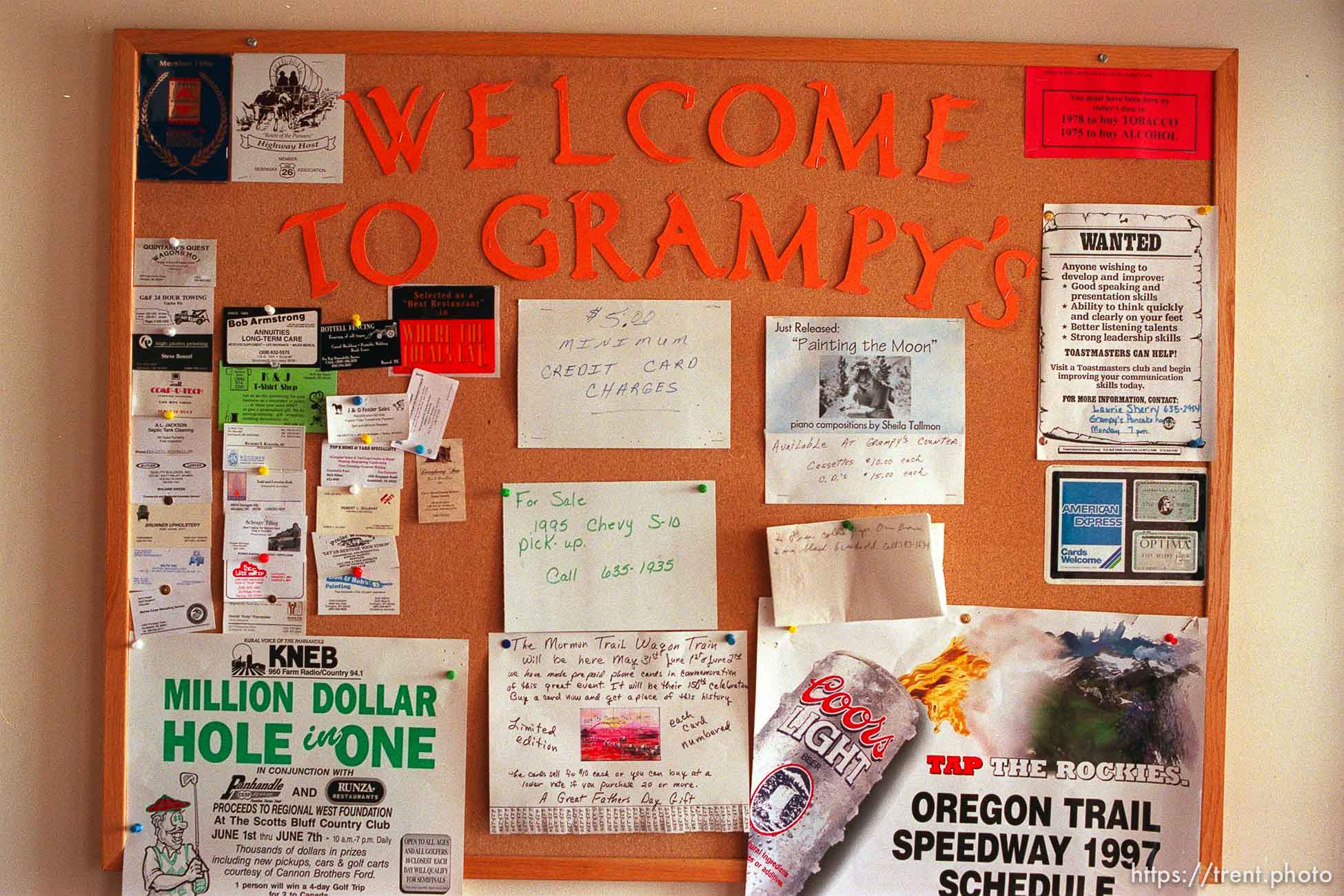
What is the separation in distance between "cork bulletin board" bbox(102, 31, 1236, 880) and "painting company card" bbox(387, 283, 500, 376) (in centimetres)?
2

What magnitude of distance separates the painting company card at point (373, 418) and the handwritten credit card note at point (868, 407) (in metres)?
0.55

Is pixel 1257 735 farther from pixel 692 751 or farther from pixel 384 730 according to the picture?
pixel 384 730

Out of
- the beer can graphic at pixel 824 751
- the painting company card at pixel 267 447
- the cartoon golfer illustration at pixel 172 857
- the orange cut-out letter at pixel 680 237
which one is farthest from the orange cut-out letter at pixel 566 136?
the cartoon golfer illustration at pixel 172 857

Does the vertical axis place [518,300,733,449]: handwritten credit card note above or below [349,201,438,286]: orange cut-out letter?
below

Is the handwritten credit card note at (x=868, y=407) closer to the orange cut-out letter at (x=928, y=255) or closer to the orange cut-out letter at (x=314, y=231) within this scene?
the orange cut-out letter at (x=928, y=255)

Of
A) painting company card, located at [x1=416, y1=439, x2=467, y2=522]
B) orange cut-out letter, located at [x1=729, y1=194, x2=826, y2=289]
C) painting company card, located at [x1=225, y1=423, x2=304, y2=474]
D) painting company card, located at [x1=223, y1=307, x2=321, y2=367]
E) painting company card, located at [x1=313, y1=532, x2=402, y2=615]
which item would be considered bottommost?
painting company card, located at [x1=313, y1=532, x2=402, y2=615]

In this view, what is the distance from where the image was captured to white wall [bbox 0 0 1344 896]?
4.17 ft

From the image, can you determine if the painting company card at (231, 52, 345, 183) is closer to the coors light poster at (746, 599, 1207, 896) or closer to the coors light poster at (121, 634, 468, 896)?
the coors light poster at (121, 634, 468, 896)

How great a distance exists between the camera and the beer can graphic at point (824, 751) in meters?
1.26

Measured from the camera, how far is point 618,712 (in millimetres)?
1270

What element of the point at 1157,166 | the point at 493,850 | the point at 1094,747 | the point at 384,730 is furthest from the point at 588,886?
the point at 1157,166

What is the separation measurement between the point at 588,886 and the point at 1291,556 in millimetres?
1176

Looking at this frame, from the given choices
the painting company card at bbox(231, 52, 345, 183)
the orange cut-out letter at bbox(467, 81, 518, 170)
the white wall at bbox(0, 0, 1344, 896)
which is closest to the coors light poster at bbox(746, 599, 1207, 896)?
the white wall at bbox(0, 0, 1344, 896)

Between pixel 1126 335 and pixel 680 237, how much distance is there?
0.68 m
